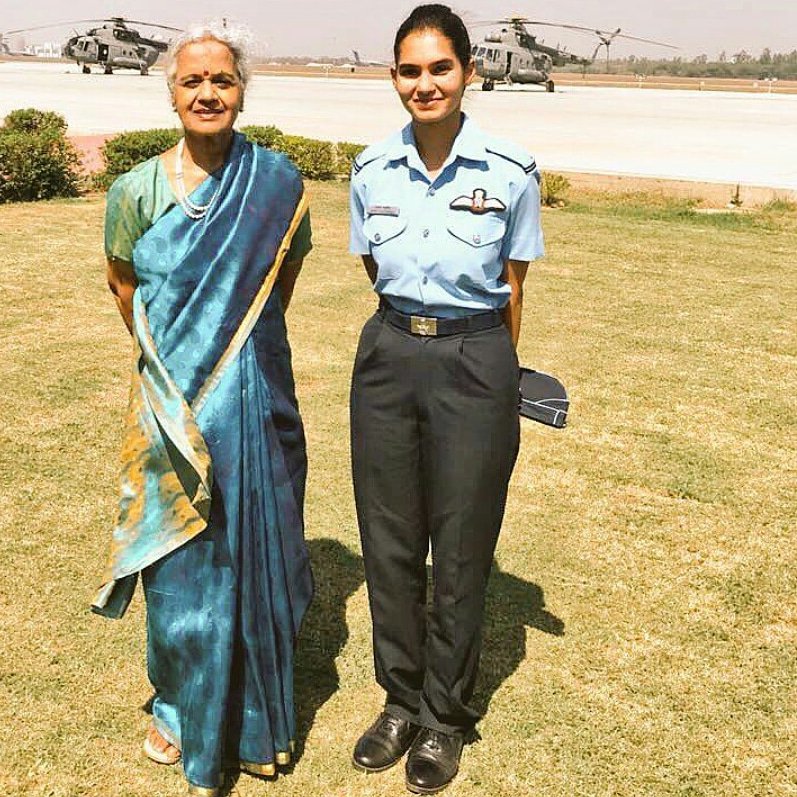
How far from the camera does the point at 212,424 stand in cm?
216

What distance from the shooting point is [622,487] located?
14.0 feet

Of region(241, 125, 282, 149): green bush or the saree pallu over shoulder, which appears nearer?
the saree pallu over shoulder

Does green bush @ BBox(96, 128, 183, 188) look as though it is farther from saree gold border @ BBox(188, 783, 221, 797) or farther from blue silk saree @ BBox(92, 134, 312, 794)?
saree gold border @ BBox(188, 783, 221, 797)

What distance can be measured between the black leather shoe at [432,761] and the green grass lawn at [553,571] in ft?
0.19

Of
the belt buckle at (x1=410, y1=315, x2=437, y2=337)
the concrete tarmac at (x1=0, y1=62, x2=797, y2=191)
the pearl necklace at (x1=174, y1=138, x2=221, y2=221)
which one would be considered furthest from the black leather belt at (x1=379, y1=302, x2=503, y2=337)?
the concrete tarmac at (x1=0, y1=62, x2=797, y2=191)

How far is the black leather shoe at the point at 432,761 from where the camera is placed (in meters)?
2.42

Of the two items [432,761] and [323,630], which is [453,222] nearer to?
[432,761]

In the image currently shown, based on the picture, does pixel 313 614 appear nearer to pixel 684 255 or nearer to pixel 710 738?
pixel 710 738

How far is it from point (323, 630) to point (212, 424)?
124cm

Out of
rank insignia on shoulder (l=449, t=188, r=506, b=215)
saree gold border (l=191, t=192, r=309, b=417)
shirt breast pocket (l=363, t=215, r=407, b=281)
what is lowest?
saree gold border (l=191, t=192, r=309, b=417)

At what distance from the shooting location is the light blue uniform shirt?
2.09 meters

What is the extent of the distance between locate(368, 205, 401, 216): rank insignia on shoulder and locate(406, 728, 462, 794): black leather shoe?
1.40 meters

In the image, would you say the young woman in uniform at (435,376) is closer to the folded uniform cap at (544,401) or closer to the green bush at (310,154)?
the folded uniform cap at (544,401)

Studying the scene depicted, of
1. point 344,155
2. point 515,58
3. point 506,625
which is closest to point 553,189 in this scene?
point 344,155
